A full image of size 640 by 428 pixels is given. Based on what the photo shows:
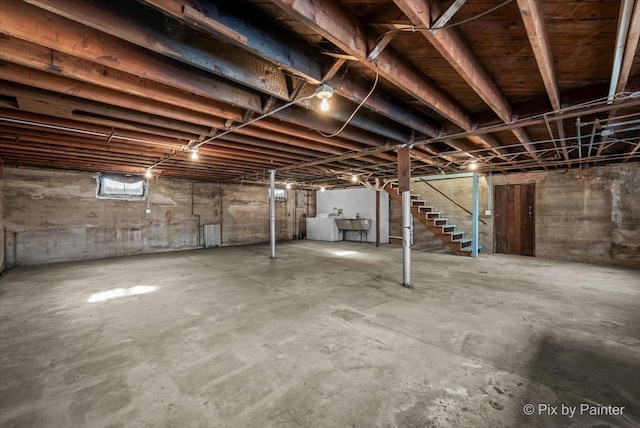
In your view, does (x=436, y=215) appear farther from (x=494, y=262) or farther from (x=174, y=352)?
(x=174, y=352)

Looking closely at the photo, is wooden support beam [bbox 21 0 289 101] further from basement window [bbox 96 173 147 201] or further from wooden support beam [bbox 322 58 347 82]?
basement window [bbox 96 173 147 201]

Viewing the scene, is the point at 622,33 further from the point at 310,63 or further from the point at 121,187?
the point at 121,187

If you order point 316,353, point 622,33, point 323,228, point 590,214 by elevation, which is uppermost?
point 622,33

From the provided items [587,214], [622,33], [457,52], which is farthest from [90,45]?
[587,214]

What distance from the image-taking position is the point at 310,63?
1964 mm

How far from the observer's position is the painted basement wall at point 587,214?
18.5 feet

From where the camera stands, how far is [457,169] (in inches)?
268

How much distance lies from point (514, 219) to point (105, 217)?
10743 mm

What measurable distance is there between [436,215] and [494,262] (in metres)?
1.96

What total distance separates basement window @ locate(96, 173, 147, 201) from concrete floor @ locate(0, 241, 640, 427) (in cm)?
314

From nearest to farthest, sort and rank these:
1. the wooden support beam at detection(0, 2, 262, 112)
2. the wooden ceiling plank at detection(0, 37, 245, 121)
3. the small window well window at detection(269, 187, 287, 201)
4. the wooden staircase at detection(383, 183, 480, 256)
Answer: the wooden support beam at detection(0, 2, 262, 112) < the wooden ceiling plank at detection(0, 37, 245, 121) < the wooden staircase at detection(383, 183, 480, 256) < the small window well window at detection(269, 187, 287, 201)

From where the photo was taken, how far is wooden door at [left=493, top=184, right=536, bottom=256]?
22.5 feet

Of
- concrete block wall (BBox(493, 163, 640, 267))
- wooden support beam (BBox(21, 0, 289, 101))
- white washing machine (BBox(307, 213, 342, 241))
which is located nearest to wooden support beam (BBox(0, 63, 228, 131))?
wooden support beam (BBox(21, 0, 289, 101))

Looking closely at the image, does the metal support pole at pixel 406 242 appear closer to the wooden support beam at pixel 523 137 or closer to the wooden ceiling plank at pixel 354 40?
the wooden support beam at pixel 523 137
